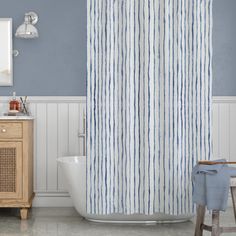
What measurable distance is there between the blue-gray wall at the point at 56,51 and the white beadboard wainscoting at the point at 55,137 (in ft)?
0.45

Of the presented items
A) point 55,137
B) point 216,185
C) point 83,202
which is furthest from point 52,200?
point 216,185

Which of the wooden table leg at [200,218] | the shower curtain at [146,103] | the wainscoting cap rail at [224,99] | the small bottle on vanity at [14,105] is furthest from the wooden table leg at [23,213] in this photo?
the wainscoting cap rail at [224,99]

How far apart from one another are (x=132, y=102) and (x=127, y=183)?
67 centimetres

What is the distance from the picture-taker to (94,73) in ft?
14.7

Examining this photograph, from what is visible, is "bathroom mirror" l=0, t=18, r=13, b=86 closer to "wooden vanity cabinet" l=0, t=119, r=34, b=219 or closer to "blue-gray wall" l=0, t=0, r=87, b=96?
"blue-gray wall" l=0, t=0, r=87, b=96

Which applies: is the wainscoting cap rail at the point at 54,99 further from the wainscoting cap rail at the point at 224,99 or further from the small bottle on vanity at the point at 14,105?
the wainscoting cap rail at the point at 224,99

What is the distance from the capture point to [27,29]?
5555 mm

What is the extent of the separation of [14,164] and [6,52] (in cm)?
129

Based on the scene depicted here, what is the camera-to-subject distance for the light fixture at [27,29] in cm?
555

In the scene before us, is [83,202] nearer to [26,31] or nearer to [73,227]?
[73,227]

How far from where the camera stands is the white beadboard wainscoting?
5.78 meters

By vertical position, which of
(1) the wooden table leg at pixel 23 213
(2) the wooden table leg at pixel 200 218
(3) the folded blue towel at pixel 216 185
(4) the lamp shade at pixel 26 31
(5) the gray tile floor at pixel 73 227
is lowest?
(5) the gray tile floor at pixel 73 227

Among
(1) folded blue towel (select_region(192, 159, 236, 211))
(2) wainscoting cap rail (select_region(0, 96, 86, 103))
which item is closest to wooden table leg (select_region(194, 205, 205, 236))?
(1) folded blue towel (select_region(192, 159, 236, 211))

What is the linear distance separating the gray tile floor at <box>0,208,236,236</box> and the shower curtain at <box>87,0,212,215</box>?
0.66 feet
